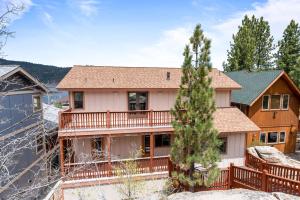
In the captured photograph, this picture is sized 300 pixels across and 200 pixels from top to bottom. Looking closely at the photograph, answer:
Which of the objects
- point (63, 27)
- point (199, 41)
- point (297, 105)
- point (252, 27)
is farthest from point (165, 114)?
point (252, 27)

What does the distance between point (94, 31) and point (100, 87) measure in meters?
3.60

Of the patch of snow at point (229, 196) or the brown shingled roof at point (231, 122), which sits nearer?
the patch of snow at point (229, 196)

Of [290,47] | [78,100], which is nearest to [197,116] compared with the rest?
[78,100]

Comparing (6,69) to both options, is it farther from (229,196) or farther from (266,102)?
(266,102)

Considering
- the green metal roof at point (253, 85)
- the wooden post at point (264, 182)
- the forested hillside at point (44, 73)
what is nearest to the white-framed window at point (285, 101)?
the green metal roof at point (253, 85)

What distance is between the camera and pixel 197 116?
959 centimetres

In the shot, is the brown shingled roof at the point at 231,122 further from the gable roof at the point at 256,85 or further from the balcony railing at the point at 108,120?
the balcony railing at the point at 108,120

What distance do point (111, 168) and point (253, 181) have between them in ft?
25.6

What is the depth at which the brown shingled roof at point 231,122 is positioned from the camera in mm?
14570

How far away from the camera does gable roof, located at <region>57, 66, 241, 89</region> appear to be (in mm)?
14125

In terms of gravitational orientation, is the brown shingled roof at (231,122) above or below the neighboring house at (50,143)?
above

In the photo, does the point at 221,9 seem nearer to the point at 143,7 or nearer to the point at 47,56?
the point at 143,7

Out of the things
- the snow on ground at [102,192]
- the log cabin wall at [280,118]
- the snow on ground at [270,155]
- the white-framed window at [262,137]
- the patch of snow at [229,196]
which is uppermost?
the log cabin wall at [280,118]

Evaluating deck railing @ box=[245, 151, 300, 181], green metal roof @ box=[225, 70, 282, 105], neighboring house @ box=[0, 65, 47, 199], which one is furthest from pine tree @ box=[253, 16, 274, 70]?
neighboring house @ box=[0, 65, 47, 199]
